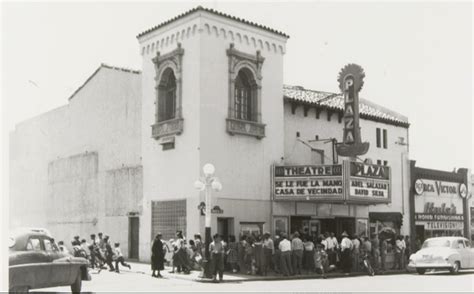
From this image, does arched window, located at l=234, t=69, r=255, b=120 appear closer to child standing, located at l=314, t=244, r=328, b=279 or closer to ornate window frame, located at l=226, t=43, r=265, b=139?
ornate window frame, located at l=226, t=43, r=265, b=139

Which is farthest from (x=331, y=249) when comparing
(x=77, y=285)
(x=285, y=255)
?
(x=77, y=285)

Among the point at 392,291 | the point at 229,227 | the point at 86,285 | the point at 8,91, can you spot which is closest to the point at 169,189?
the point at 229,227

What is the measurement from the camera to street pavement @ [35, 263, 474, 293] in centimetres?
1870

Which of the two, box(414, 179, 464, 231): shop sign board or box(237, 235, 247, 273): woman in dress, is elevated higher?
box(414, 179, 464, 231): shop sign board

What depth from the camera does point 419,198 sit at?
125 feet

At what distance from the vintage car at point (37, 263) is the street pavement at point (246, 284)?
1658mm

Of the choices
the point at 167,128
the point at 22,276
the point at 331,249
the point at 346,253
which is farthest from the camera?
the point at 167,128

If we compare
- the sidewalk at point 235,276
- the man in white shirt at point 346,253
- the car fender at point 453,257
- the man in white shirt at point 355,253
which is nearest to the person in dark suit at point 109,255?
the sidewalk at point 235,276

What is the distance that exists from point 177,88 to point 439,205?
20.0 metres

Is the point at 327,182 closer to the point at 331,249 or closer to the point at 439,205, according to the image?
the point at 331,249

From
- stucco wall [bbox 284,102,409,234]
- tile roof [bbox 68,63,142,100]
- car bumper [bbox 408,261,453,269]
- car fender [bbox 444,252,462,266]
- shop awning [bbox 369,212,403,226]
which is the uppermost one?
tile roof [bbox 68,63,142,100]

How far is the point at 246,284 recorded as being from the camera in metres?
20.9

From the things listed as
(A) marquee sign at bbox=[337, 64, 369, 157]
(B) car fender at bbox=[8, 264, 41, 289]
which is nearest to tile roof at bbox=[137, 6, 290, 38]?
(A) marquee sign at bbox=[337, 64, 369, 157]

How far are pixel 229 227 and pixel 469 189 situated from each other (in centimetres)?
2110
